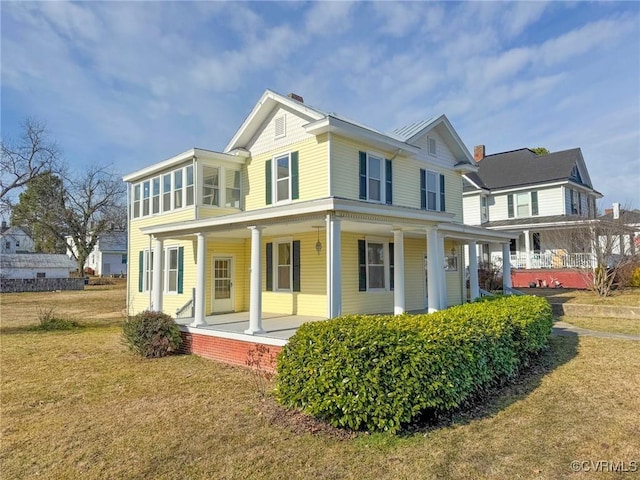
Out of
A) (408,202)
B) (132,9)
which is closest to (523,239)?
(408,202)

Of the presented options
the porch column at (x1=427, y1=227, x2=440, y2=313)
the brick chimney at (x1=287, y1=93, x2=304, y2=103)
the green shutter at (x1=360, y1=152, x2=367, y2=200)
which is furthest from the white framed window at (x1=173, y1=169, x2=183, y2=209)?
the porch column at (x1=427, y1=227, x2=440, y2=313)

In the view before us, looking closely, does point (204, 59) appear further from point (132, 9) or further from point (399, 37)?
point (399, 37)

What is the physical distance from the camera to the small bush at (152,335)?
417 inches

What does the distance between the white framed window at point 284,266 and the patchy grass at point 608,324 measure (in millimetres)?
9187

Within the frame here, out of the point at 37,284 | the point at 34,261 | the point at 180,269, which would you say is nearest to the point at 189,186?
the point at 180,269

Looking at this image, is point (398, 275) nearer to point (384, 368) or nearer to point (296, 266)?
point (296, 266)

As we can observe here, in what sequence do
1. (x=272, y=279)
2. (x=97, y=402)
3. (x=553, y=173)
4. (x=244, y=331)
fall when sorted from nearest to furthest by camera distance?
(x=97, y=402), (x=244, y=331), (x=272, y=279), (x=553, y=173)

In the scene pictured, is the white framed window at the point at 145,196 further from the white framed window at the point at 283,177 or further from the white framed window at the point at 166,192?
the white framed window at the point at 283,177

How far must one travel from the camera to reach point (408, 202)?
14.0 meters

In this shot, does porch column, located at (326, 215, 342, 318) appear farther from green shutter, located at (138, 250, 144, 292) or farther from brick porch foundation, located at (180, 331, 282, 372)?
green shutter, located at (138, 250, 144, 292)

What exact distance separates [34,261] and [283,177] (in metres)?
38.7

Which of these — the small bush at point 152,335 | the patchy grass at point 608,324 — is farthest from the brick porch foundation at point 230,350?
the patchy grass at point 608,324

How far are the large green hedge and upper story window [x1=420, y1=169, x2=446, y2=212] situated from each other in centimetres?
845

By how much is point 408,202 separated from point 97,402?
10.6 metres
